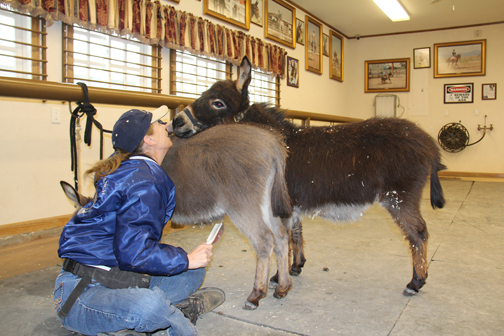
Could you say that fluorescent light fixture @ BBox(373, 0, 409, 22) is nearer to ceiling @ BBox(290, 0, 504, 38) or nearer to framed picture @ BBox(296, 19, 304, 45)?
ceiling @ BBox(290, 0, 504, 38)

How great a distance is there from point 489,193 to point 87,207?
830cm

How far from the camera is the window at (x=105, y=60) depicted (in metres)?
4.43

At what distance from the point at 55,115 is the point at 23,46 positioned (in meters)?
0.88

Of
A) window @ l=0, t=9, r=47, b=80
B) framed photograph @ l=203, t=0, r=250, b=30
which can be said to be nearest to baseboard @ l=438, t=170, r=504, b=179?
framed photograph @ l=203, t=0, r=250, b=30

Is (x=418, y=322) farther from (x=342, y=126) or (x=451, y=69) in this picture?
(x=451, y=69)

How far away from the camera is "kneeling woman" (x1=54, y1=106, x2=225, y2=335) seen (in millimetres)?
1537

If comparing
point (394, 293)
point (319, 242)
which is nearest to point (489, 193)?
point (319, 242)

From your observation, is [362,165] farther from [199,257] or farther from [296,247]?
[199,257]

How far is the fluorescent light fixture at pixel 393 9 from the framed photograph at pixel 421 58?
1.79 metres

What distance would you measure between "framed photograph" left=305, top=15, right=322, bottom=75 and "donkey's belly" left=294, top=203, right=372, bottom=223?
8.19 metres

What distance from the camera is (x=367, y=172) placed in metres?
2.55

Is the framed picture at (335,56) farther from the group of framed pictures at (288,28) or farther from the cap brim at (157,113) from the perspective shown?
the cap brim at (157,113)

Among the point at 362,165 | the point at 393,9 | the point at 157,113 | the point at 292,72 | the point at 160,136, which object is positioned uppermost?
the point at 393,9

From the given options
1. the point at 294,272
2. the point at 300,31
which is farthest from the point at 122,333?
the point at 300,31
